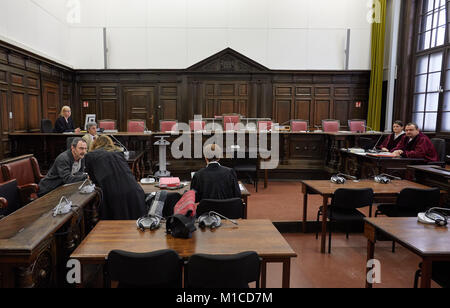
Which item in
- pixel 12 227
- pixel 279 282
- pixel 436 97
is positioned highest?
pixel 436 97

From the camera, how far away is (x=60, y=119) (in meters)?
7.11

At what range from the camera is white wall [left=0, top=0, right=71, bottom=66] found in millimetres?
6539

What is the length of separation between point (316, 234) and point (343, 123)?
651 centimetres

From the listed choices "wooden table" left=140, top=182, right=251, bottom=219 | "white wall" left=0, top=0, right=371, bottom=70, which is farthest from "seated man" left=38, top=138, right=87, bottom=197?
"white wall" left=0, top=0, right=371, bottom=70

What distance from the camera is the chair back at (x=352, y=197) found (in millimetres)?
3436

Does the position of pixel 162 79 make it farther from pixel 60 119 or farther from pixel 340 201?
pixel 340 201

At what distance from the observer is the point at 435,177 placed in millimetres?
3877

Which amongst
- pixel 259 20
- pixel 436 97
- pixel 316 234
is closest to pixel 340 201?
pixel 316 234

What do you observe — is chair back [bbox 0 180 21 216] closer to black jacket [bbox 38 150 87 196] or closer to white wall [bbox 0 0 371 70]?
black jacket [bbox 38 150 87 196]

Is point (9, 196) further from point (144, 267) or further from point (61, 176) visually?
point (144, 267)

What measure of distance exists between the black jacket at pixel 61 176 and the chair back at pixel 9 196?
225 mm

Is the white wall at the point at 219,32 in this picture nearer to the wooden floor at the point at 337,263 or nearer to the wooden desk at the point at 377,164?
the wooden desk at the point at 377,164

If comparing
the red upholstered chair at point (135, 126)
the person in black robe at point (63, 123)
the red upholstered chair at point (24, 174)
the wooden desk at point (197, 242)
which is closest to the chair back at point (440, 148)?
the wooden desk at point (197, 242)

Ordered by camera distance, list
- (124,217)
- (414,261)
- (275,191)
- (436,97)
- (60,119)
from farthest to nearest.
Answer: (436,97) → (60,119) → (275,191) → (414,261) → (124,217)
